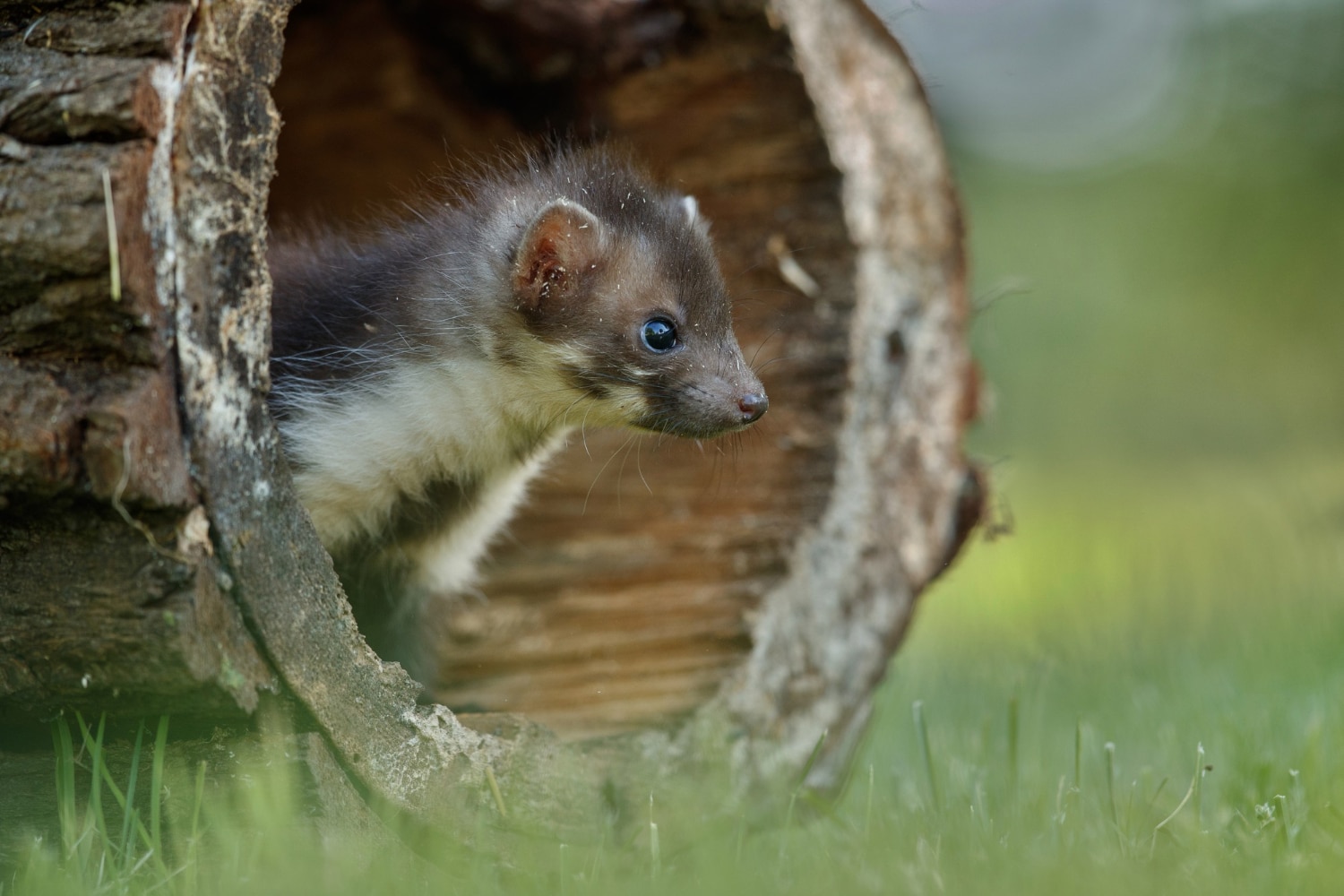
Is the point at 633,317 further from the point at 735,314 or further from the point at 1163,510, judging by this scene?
the point at 1163,510

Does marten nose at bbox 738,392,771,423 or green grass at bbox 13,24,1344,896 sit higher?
marten nose at bbox 738,392,771,423

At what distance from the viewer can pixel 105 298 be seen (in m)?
2.36

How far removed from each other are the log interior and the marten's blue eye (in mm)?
654

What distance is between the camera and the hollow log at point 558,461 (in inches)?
94.1

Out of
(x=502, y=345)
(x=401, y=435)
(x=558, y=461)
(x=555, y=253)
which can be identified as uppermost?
(x=555, y=253)

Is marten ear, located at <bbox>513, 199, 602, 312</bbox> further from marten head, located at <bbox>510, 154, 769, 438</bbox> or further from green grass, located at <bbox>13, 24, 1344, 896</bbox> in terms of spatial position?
green grass, located at <bbox>13, 24, 1344, 896</bbox>

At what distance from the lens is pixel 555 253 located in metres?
3.42

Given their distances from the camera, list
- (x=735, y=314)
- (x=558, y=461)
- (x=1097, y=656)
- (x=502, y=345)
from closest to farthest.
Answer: (x=502, y=345) < (x=735, y=314) < (x=558, y=461) < (x=1097, y=656)

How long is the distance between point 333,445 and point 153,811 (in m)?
1.17

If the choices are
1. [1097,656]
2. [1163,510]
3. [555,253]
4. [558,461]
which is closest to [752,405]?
[555,253]

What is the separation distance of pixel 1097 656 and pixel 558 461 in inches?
92.5

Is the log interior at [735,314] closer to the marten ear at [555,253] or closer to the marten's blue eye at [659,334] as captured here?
the marten's blue eye at [659,334]

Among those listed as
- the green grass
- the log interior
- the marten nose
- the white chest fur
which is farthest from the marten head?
the green grass

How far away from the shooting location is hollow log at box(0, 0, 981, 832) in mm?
2391
